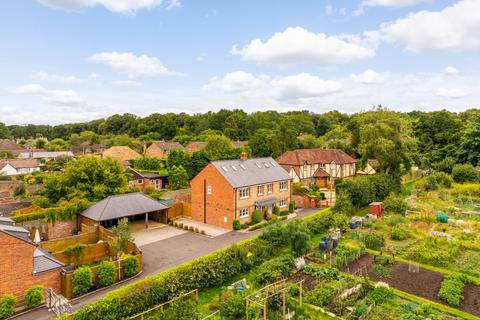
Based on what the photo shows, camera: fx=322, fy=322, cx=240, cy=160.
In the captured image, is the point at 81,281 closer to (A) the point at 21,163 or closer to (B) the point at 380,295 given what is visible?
(B) the point at 380,295

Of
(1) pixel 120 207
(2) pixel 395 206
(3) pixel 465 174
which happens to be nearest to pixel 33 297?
(1) pixel 120 207

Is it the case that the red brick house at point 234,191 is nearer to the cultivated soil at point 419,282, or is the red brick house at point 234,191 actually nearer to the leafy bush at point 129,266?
the leafy bush at point 129,266

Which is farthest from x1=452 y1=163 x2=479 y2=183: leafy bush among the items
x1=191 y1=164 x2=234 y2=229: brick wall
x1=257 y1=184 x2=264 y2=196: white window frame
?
x1=191 y1=164 x2=234 y2=229: brick wall

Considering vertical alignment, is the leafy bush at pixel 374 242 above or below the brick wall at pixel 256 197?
below

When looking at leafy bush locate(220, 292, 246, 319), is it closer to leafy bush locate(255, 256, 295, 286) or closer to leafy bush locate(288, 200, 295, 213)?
leafy bush locate(255, 256, 295, 286)

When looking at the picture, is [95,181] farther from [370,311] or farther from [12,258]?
[370,311]

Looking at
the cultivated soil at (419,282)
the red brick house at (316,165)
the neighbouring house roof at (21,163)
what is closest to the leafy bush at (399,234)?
the cultivated soil at (419,282)
